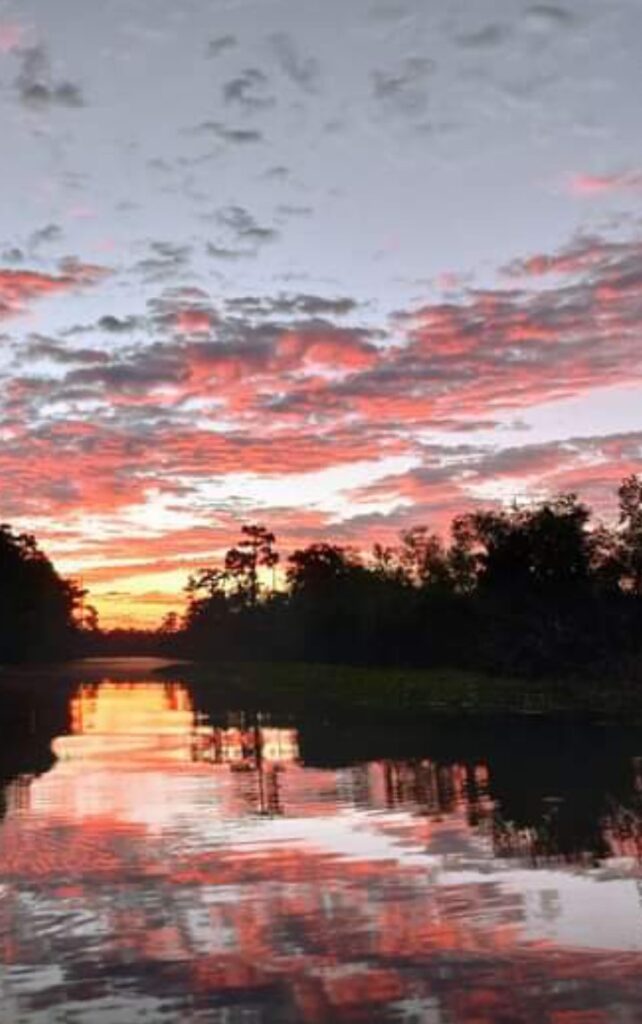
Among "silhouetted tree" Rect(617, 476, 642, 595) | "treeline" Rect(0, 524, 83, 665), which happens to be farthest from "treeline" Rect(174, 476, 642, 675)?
"treeline" Rect(0, 524, 83, 665)

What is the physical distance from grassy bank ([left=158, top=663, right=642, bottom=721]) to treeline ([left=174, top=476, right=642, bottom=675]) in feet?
11.9

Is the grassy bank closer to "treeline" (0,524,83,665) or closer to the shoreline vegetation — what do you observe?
the shoreline vegetation

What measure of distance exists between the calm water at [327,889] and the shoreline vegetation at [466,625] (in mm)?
19272

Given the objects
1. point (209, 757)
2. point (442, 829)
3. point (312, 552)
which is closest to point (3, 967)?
point (442, 829)

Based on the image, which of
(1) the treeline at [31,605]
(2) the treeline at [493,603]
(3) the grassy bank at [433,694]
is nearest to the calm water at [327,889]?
(3) the grassy bank at [433,694]

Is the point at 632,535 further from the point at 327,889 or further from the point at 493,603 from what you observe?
the point at 327,889

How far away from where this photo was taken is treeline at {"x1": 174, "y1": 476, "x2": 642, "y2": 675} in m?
63.2

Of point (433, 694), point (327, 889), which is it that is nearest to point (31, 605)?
point (433, 694)

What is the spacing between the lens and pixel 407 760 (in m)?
28.3

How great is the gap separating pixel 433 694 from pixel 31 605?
8575 cm

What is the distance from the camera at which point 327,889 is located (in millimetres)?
13664

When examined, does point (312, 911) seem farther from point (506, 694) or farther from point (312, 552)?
point (312, 552)

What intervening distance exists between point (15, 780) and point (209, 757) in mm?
6365

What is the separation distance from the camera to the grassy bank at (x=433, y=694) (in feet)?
147
